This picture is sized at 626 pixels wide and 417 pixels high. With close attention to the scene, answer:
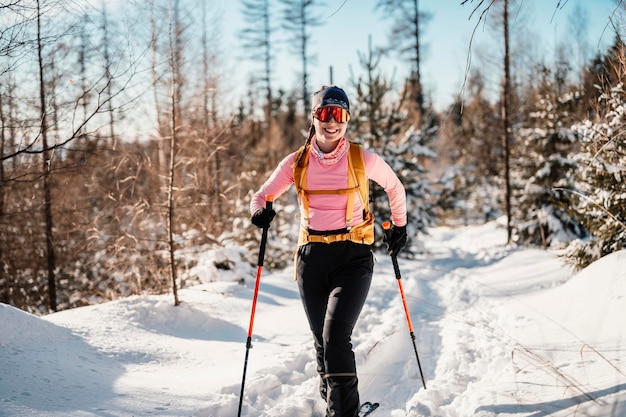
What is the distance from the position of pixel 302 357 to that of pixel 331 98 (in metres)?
2.53

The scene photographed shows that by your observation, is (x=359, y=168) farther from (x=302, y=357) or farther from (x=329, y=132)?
(x=302, y=357)

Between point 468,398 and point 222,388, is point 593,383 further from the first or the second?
point 222,388

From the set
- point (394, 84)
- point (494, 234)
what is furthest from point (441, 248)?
point (394, 84)

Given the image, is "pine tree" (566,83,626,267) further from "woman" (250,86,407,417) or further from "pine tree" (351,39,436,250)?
"pine tree" (351,39,436,250)

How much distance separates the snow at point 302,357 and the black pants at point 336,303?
0.58 metres

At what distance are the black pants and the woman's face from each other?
69 cm

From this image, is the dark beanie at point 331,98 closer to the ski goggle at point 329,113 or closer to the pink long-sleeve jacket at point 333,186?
the ski goggle at point 329,113

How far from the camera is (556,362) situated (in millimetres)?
3303

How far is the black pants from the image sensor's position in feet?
8.82

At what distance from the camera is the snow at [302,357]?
291 cm

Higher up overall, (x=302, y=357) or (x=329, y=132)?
(x=329, y=132)

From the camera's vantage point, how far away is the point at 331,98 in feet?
9.79

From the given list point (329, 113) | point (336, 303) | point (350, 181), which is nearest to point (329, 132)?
point (329, 113)

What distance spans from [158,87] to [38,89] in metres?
1.65
